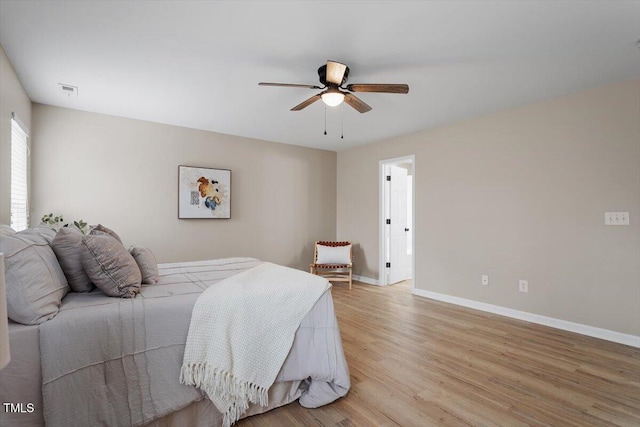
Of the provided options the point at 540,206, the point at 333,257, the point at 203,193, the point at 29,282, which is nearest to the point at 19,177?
the point at 203,193

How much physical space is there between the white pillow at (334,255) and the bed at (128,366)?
317 cm

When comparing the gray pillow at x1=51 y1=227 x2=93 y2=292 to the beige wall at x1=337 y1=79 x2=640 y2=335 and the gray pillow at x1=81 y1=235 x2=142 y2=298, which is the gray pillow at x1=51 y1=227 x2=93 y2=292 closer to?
the gray pillow at x1=81 y1=235 x2=142 y2=298

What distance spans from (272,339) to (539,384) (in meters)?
1.92

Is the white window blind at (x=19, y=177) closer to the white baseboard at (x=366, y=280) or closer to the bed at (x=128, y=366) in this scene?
the bed at (x=128, y=366)

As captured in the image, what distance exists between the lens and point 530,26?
6.84 feet

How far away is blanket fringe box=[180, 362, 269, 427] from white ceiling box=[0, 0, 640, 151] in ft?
6.97

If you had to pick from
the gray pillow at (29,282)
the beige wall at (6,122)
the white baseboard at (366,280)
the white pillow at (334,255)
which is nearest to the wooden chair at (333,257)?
the white pillow at (334,255)

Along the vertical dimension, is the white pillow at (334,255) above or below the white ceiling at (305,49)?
below

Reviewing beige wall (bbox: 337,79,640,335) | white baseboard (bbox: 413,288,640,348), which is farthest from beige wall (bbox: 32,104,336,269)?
white baseboard (bbox: 413,288,640,348)

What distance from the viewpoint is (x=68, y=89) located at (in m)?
3.10

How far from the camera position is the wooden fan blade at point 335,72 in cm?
236

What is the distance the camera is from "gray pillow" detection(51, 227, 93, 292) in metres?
1.73

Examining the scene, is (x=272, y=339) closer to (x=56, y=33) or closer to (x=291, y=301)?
(x=291, y=301)

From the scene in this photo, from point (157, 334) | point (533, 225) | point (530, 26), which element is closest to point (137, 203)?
point (157, 334)
